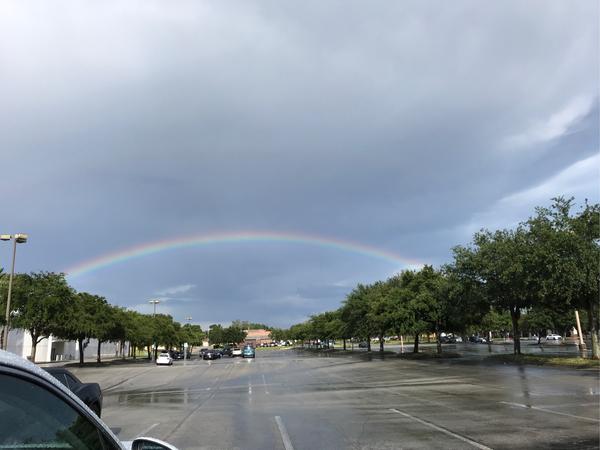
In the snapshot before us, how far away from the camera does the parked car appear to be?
171cm

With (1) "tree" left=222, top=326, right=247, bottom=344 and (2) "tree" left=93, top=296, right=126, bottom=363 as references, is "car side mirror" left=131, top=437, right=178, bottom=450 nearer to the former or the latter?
(2) "tree" left=93, top=296, right=126, bottom=363

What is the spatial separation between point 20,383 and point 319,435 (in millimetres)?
9375

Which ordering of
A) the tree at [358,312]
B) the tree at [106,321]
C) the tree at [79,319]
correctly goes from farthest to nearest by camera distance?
the tree at [358,312]
the tree at [106,321]
the tree at [79,319]

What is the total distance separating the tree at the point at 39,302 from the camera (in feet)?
126

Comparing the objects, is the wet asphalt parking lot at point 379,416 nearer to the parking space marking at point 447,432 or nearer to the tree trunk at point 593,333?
the parking space marking at point 447,432

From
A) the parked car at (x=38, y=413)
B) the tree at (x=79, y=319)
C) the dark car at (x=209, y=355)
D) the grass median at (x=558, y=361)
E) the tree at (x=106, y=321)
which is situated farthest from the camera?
the dark car at (x=209, y=355)

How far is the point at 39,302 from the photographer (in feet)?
127

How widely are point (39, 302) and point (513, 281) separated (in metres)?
33.8

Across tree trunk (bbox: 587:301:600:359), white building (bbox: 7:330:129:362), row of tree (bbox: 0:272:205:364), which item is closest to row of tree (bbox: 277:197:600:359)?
tree trunk (bbox: 587:301:600:359)

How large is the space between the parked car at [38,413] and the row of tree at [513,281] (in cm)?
2951

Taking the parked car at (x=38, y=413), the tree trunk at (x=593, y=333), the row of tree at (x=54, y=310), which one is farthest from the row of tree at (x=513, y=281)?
the parked car at (x=38, y=413)

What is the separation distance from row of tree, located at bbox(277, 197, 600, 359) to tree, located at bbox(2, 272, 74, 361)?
27.7 m

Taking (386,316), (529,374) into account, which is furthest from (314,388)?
(386,316)

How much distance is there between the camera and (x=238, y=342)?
531ft
